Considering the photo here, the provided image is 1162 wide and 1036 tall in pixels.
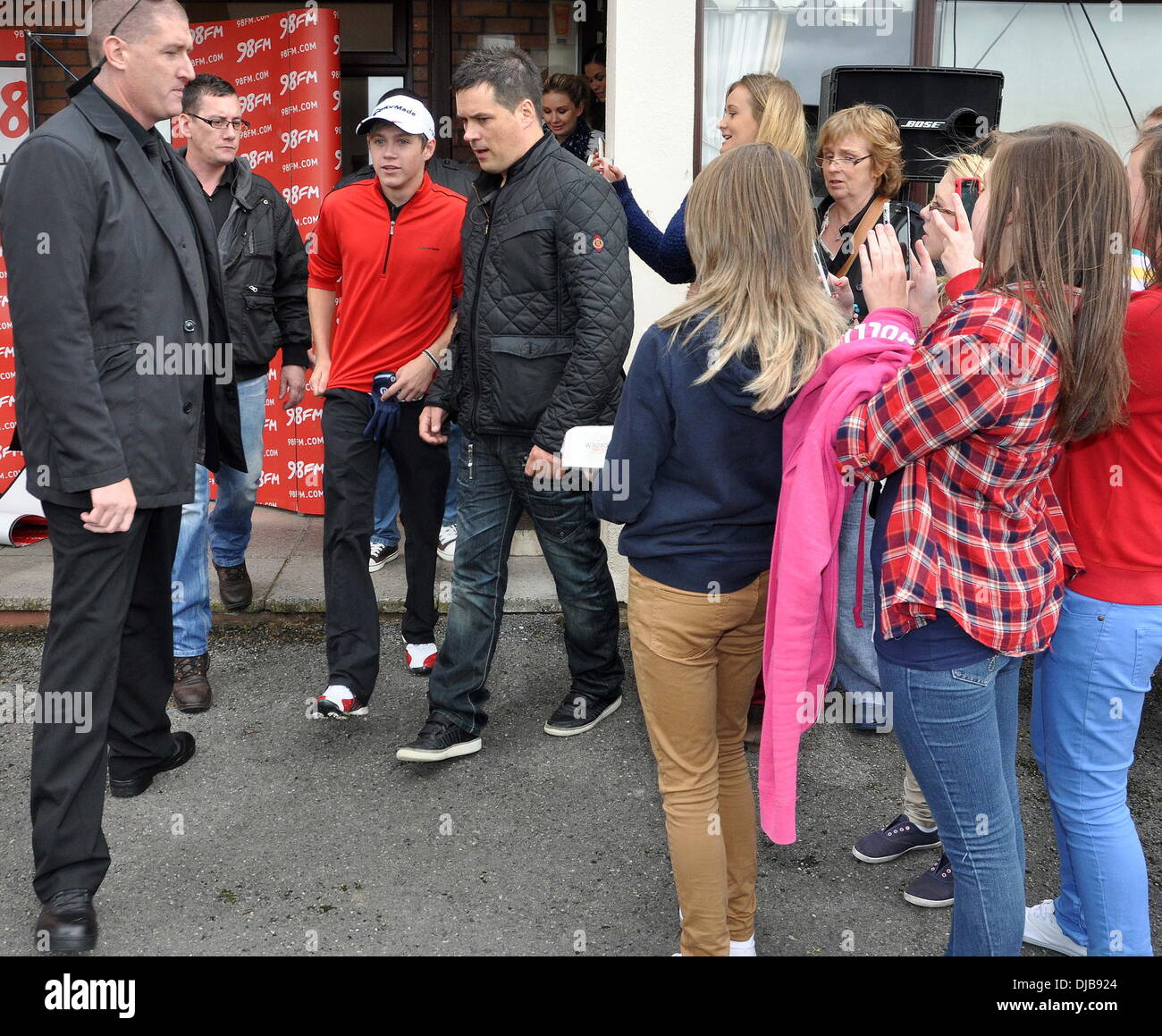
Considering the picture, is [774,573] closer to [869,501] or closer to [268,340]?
[869,501]

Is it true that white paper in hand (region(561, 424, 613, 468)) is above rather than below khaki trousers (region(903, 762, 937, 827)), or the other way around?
above

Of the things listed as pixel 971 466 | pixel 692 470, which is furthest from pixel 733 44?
pixel 971 466

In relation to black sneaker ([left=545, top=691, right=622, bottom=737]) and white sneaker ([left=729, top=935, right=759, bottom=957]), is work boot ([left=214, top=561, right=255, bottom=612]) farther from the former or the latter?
white sneaker ([left=729, top=935, right=759, bottom=957])

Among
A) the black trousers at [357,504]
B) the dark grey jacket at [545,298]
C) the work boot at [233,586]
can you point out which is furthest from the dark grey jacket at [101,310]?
the work boot at [233,586]

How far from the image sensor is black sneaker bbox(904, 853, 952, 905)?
3270mm

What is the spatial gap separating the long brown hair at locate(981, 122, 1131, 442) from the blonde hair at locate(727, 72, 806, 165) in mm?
1976

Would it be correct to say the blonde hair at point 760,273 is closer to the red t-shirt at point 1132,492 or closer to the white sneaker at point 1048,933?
the red t-shirt at point 1132,492

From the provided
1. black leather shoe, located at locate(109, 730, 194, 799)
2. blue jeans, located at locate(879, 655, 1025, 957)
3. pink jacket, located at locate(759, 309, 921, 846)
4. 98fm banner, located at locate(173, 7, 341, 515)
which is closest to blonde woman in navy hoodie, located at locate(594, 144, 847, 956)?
pink jacket, located at locate(759, 309, 921, 846)

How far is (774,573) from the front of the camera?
2568mm

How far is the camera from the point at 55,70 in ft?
22.1

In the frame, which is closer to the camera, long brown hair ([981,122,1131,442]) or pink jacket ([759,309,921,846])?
long brown hair ([981,122,1131,442])

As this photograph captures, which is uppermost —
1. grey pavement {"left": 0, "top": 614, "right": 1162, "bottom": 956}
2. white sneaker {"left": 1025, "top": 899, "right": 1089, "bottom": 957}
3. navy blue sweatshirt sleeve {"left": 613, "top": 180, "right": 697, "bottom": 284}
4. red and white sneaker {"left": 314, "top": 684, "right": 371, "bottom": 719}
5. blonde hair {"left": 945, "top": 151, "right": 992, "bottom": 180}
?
blonde hair {"left": 945, "top": 151, "right": 992, "bottom": 180}

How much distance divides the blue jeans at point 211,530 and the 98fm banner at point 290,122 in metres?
1.11

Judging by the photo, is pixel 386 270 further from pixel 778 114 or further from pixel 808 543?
pixel 808 543
